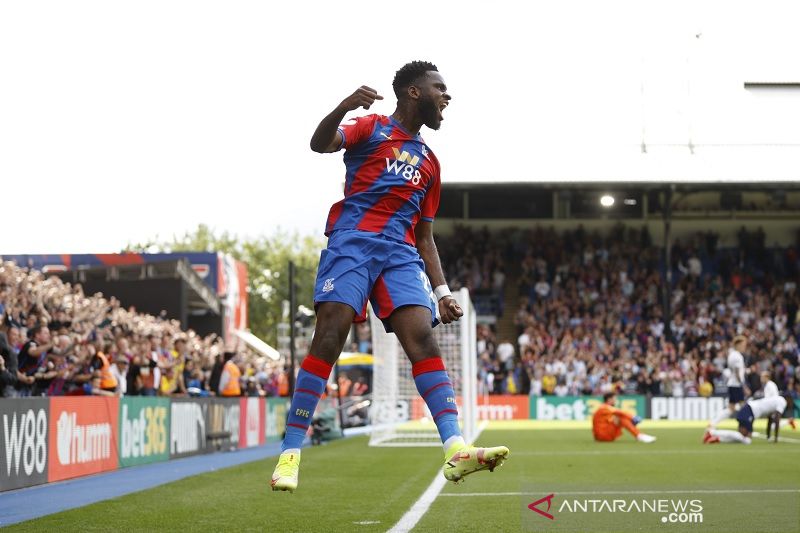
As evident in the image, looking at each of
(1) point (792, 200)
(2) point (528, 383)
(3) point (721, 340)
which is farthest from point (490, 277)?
(1) point (792, 200)

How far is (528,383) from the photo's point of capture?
125 feet

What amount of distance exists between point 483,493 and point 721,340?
30623 millimetres

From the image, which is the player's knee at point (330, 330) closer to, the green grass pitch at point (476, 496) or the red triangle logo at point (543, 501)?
the green grass pitch at point (476, 496)

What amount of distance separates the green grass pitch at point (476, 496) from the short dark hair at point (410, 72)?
2.62 metres

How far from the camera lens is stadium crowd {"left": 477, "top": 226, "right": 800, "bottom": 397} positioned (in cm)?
3716

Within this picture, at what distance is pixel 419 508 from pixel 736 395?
14396 mm

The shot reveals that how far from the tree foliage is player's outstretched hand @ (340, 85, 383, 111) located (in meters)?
70.0

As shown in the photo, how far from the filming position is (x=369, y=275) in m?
6.21

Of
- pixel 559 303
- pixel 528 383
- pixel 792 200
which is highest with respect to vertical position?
pixel 792 200

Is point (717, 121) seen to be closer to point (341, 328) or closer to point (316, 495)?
point (316, 495)

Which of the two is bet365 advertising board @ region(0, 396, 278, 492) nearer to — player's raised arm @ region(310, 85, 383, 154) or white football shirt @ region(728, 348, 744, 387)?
player's raised arm @ region(310, 85, 383, 154)

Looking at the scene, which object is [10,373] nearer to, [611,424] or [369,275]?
[369,275]

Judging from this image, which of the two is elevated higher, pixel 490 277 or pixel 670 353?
pixel 490 277

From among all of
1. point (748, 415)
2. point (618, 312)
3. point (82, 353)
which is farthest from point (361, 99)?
point (618, 312)
